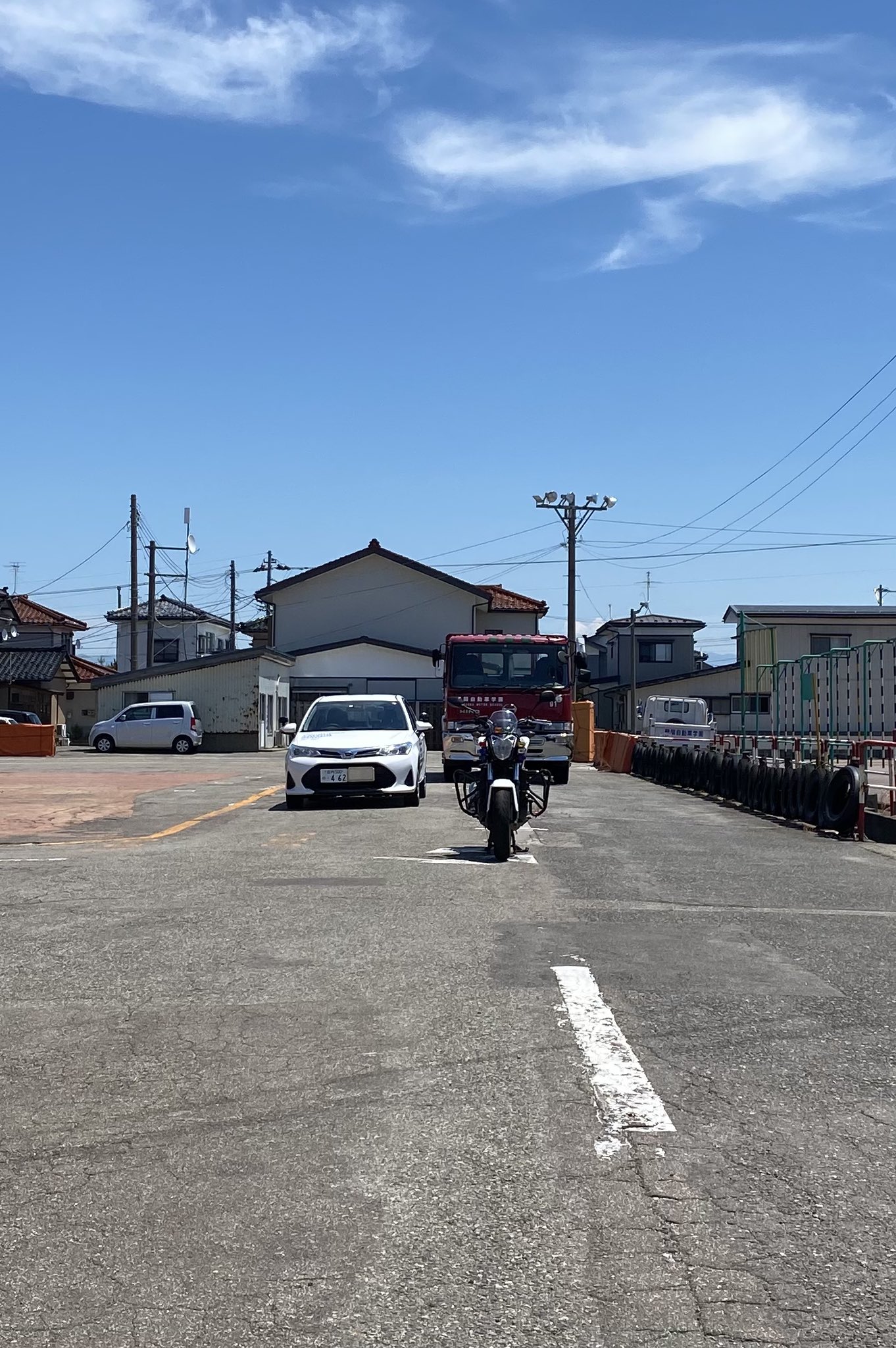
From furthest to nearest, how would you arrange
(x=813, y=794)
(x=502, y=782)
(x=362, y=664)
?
1. (x=362, y=664)
2. (x=813, y=794)
3. (x=502, y=782)

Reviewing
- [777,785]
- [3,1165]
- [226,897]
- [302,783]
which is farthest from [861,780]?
[3,1165]

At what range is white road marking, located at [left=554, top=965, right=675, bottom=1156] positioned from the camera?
4086mm

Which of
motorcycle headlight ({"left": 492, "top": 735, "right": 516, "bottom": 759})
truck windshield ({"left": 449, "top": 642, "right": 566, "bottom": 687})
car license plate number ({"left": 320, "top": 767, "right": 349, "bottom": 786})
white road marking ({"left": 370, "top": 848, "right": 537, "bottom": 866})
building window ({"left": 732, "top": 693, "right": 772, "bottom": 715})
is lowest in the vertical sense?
white road marking ({"left": 370, "top": 848, "right": 537, "bottom": 866})

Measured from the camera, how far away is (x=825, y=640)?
4647 centimetres

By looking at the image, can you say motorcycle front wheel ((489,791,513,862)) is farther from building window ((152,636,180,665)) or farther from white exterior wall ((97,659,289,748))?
building window ((152,636,180,665))

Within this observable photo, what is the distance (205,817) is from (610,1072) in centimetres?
1187

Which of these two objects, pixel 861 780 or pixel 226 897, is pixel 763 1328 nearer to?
pixel 226 897

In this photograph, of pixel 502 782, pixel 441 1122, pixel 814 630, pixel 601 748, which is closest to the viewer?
pixel 441 1122

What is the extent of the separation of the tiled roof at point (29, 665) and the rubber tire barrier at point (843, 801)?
1711 inches

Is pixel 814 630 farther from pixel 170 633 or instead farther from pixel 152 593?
pixel 170 633

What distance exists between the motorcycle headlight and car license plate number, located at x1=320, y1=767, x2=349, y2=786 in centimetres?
512

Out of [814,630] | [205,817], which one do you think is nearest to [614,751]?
[814,630]

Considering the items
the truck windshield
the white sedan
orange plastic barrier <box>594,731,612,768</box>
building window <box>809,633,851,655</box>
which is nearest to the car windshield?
the white sedan

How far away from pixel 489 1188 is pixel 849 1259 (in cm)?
94
